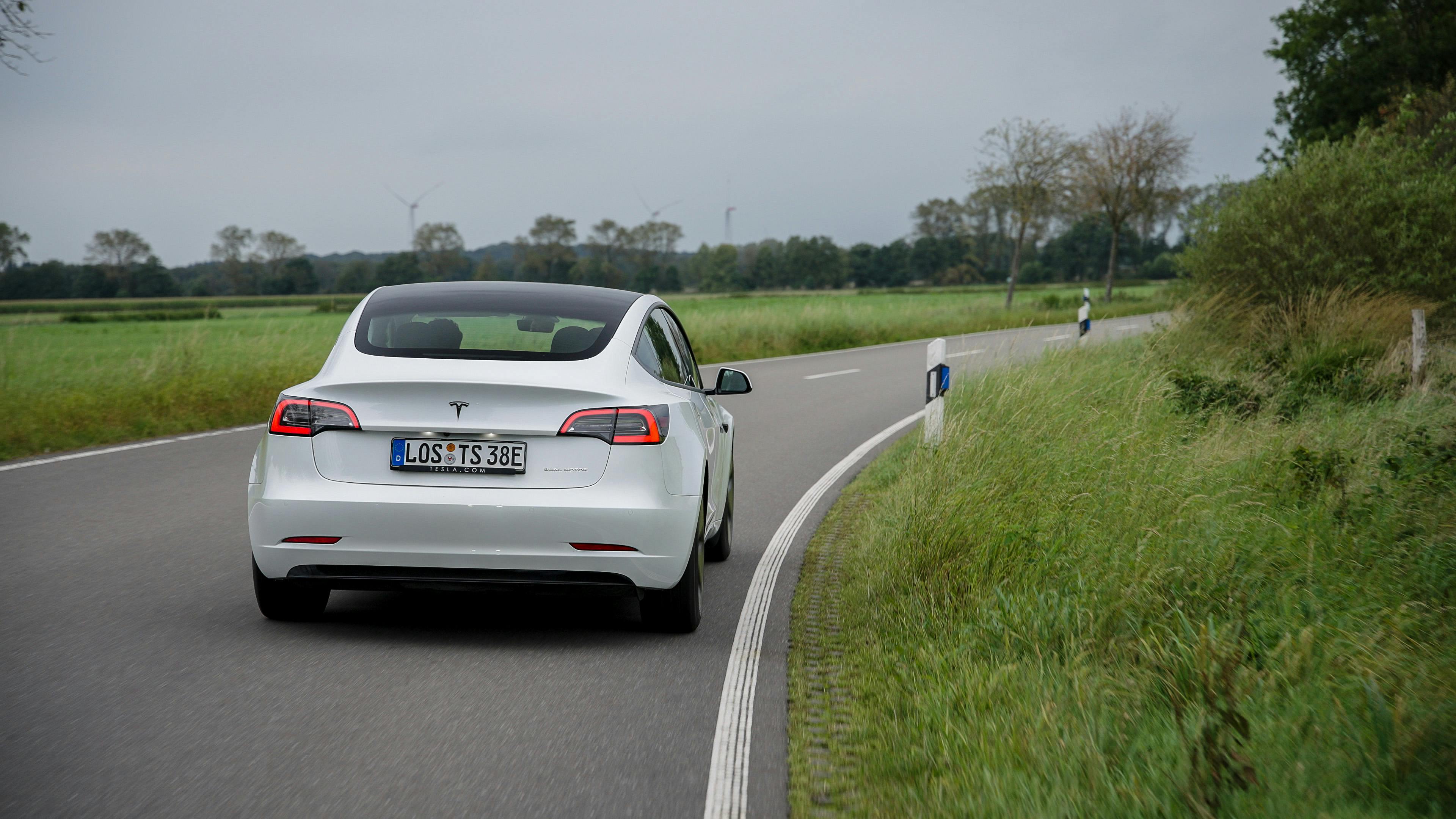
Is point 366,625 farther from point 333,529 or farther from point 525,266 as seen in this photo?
point 525,266

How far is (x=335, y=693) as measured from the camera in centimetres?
422

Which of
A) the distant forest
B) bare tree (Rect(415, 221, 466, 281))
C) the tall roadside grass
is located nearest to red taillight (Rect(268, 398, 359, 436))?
the tall roadside grass

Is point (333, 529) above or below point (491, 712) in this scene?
above

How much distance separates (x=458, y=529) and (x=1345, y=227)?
17.0m

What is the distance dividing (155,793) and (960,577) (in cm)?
349

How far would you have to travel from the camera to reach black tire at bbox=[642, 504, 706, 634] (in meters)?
5.02

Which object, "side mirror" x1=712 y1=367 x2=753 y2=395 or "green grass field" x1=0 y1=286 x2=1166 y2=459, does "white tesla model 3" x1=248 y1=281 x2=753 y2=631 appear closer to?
"side mirror" x1=712 y1=367 x2=753 y2=395

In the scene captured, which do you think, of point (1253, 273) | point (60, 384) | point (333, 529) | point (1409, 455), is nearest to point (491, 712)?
point (333, 529)

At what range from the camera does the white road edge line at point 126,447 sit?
9.89 metres

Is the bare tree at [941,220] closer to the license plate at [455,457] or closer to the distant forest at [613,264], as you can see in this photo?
the distant forest at [613,264]

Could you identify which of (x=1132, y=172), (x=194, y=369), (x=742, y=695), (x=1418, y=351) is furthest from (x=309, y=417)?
(x=1132, y=172)

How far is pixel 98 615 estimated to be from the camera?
5230 millimetres

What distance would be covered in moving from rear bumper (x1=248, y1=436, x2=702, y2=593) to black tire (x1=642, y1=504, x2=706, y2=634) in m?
0.29

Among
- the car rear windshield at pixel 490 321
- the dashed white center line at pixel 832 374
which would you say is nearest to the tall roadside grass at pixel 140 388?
the car rear windshield at pixel 490 321
